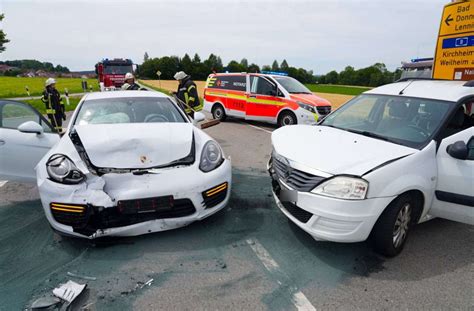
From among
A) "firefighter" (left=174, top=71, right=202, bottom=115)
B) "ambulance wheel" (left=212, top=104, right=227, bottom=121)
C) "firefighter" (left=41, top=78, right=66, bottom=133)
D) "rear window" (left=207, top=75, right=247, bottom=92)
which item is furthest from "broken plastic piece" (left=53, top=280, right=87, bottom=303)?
"ambulance wheel" (left=212, top=104, right=227, bottom=121)

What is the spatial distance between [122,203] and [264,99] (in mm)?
7758

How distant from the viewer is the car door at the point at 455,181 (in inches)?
110

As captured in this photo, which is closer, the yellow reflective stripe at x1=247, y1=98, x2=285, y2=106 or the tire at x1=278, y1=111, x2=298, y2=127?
the tire at x1=278, y1=111, x2=298, y2=127

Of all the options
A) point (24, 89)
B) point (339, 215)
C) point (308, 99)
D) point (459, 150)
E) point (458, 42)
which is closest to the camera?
point (339, 215)

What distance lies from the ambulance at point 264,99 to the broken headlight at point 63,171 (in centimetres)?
708

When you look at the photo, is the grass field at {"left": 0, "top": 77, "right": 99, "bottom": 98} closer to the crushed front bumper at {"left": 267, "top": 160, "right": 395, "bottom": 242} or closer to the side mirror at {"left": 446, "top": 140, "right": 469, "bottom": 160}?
the crushed front bumper at {"left": 267, "top": 160, "right": 395, "bottom": 242}

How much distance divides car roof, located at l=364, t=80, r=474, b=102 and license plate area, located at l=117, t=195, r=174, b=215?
3.00 metres

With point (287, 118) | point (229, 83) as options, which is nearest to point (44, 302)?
point (287, 118)

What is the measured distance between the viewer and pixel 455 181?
2.83 meters

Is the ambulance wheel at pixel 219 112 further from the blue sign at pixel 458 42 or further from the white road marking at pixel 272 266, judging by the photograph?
the white road marking at pixel 272 266

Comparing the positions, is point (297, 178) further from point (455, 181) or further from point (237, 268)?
point (455, 181)

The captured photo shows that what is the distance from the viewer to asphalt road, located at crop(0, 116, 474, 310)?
229 cm

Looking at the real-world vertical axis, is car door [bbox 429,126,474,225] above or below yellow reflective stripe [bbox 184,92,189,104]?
below

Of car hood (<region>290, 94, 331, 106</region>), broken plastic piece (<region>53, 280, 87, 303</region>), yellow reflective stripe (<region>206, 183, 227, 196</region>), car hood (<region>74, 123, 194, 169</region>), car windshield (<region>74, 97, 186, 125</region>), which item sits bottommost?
broken plastic piece (<region>53, 280, 87, 303</region>)
